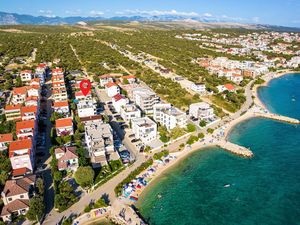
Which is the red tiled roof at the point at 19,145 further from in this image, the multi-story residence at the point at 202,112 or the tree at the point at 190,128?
the multi-story residence at the point at 202,112

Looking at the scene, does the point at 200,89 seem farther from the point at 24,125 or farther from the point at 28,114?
the point at 24,125

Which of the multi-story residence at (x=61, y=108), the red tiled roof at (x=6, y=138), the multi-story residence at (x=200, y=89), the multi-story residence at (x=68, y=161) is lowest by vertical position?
the multi-story residence at (x=68, y=161)

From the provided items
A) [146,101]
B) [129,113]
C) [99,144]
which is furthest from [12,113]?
[146,101]

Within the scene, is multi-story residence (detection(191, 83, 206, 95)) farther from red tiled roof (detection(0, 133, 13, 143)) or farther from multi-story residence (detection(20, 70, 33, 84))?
multi-story residence (detection(20, 70, 33, 84))

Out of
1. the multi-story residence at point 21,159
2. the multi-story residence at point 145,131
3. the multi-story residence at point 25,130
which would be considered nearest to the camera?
the multi-story residence at point 21,159

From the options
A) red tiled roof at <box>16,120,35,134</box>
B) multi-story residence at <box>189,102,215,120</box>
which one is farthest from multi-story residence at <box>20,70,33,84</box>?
multi-story residence at <box>189,102,215,120</box>


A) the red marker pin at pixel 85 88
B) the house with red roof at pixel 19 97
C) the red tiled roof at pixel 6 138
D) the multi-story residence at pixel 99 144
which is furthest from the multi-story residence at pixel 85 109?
the house with red roof at pixel 19 97
